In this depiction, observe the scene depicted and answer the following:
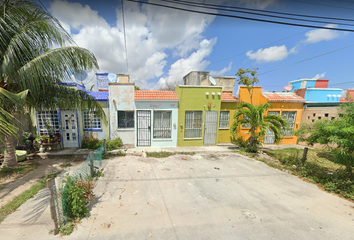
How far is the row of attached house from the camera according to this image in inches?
336

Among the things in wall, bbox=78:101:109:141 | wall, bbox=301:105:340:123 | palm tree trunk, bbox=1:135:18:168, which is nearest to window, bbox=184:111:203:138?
wall, bbox=78:101:109:141

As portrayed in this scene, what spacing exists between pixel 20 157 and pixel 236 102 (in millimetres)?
13178

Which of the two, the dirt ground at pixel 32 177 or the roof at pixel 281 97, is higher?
the roof at pixel 281 97

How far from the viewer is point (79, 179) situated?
4047 millimetres

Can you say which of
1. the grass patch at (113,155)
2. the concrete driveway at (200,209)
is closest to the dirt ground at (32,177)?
the concrete driveway at (200,209)

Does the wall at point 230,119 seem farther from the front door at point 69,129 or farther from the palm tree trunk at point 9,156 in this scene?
the palm tree trunk at point 9,156

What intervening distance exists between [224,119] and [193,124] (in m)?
2.64

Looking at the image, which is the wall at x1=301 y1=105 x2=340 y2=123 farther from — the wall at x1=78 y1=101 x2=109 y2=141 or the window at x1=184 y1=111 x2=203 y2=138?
the wall at x1=78 y1=101 x2=109 y2=141

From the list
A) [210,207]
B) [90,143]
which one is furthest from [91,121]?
[210,207]

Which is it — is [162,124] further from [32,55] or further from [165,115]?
[32,55]

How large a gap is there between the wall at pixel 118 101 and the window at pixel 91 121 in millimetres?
879

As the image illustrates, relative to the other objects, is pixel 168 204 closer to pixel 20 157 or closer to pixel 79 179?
pixel 79 179

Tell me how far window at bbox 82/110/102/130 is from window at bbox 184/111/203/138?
6028mm

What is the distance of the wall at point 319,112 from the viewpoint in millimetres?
10234
